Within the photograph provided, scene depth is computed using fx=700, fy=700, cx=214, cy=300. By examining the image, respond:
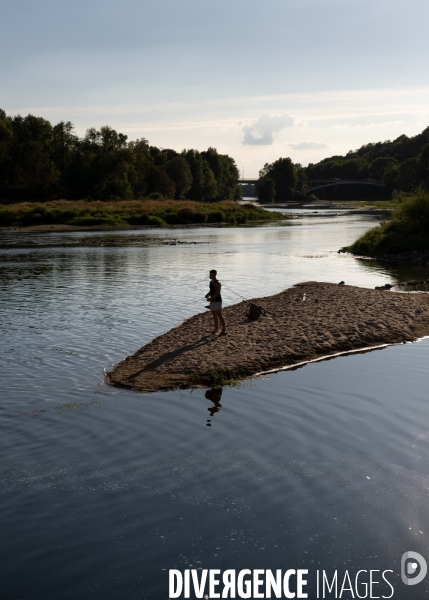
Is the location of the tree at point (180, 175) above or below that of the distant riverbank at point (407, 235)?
above

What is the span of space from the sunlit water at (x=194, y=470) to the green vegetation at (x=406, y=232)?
31.1m

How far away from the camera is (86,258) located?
56.0m

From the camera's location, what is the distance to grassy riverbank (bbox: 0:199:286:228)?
103 m

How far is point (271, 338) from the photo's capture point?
21953 millimetres

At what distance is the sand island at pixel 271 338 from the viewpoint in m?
18.4

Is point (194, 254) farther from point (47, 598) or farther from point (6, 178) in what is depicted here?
point (6, 178)

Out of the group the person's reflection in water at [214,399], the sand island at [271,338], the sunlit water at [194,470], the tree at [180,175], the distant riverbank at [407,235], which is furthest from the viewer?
the tree at [180,175]

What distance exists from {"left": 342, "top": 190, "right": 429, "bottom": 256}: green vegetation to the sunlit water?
1223 inches

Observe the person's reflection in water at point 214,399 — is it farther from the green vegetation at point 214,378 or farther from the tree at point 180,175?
the tree at point 180,175

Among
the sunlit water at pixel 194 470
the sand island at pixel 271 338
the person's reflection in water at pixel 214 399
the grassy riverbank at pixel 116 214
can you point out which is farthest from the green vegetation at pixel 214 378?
the grassy riverbank at pixel 116 214

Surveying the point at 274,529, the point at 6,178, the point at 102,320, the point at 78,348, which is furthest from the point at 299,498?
the point at 6,178

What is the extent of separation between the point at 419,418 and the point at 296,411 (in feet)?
8.79

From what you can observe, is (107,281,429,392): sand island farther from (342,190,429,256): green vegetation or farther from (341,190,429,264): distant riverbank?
(342,190,429,256): green vegetation

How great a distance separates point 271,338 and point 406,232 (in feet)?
114
